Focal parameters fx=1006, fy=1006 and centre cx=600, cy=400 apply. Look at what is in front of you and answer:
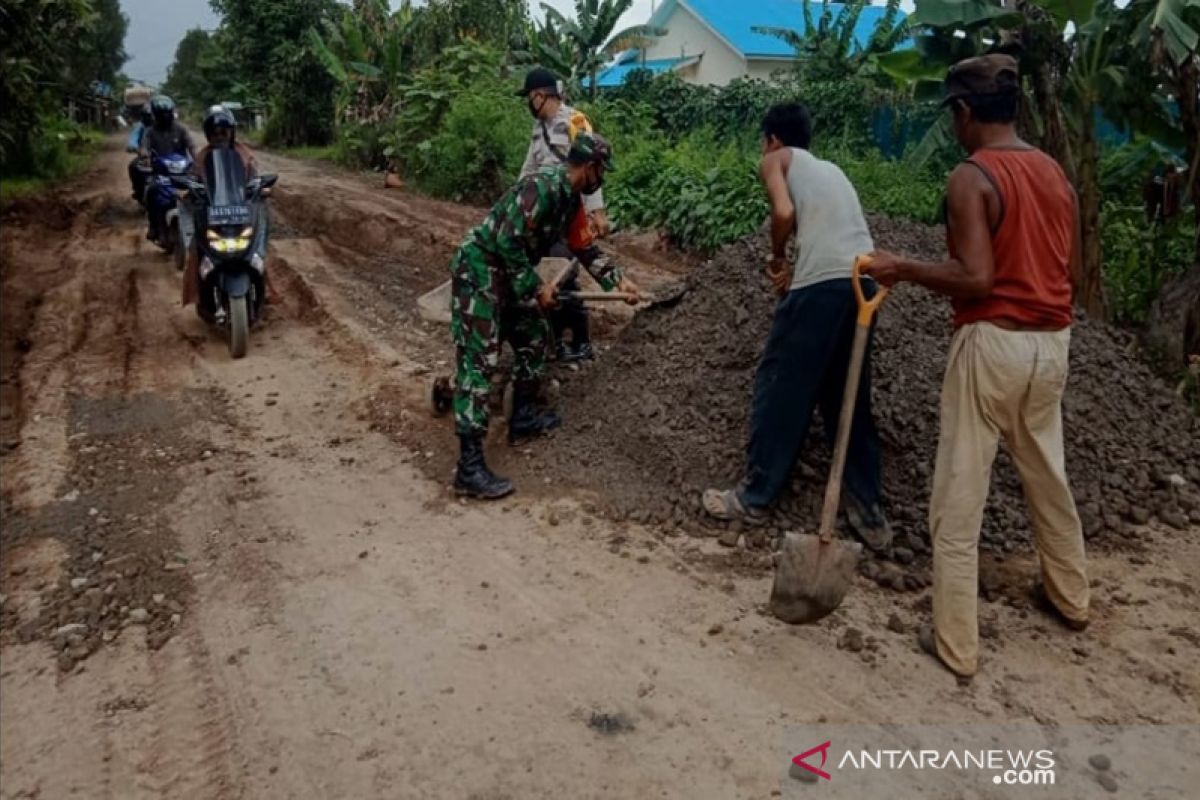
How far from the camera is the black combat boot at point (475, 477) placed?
15.8ft

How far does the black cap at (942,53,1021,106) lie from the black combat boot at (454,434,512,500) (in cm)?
267

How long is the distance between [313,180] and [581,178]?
50.6 ft

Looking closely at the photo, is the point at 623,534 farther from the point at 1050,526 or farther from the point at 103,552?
the point at 103,552

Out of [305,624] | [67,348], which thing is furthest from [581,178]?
[67,348]

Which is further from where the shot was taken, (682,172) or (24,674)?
(682,172)

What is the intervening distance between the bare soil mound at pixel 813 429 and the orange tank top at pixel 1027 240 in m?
1.28

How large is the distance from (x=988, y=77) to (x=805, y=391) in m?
1.43

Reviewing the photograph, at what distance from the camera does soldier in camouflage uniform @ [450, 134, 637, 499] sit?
4.63 meters

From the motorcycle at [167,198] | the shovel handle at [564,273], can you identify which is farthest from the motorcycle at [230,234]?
the shovel handle at [564,273]

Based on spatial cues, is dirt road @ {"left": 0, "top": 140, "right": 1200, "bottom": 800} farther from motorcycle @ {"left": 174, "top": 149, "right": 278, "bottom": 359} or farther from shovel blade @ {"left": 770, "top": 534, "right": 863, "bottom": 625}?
motorcycle @ {"left": 174, "top": 149, "right": 278, "bottom": 359}

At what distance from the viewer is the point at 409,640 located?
3652mm

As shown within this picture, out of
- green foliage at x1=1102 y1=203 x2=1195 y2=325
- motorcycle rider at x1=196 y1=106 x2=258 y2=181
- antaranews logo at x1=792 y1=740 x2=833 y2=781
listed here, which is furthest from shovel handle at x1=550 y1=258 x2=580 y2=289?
green foliage at x1=1102 y1=203 x2=1195 y2=325

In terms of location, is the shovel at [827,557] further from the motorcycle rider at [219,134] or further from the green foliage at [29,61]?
the green foliage at [29,61]

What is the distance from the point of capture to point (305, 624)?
12.4 feet
